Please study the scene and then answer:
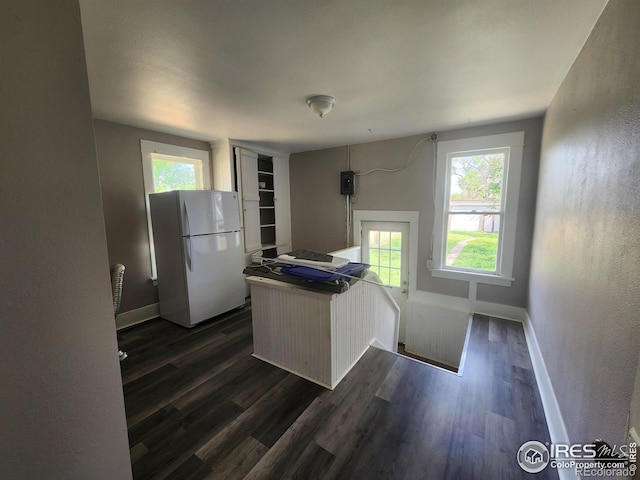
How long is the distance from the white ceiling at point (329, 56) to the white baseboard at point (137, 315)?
84.6 inches

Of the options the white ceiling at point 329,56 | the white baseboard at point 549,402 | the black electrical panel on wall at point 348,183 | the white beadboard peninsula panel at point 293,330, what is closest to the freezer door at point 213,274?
the white beadboard peninsula panel at point 293,330

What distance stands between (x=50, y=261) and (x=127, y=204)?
2690 mm

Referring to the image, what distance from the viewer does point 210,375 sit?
2148 millimetres

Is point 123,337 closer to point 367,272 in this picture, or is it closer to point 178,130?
point 178,130

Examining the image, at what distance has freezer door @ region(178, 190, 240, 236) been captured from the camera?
2.85 metres

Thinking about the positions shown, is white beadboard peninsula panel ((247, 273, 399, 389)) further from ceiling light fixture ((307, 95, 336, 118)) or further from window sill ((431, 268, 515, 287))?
ceiling light fixture ((307, 95, 336, 118))

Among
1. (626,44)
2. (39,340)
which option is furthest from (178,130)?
(626,44)

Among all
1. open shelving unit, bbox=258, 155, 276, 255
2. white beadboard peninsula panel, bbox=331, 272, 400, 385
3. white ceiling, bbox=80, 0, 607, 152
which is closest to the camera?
white ceiling, bbox=80, 0, 607, 152

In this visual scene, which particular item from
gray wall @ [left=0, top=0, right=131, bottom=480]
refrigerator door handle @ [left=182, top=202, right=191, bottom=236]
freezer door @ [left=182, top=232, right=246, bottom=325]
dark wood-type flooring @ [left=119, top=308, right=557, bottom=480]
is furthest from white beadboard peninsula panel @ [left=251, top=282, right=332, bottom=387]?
gray wall @ [left=0, top=0, right=131, bottom=480]

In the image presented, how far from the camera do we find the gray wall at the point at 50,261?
66 centimetres

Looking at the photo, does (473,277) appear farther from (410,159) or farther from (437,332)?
(410,159)

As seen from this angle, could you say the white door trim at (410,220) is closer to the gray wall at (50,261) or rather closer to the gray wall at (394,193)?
the gray wall at (394,193)

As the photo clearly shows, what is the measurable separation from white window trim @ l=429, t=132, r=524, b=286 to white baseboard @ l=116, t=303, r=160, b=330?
3638mm

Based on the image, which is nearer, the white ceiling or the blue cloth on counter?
the white ceiling
